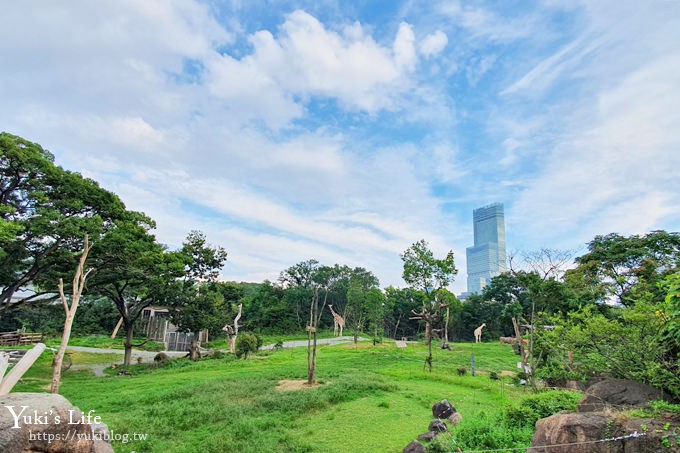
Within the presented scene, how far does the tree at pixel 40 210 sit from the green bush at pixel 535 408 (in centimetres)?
1491

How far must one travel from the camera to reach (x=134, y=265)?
17.3m

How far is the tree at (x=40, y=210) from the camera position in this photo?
43.7 feet

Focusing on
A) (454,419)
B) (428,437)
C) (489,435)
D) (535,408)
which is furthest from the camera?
(454,419)

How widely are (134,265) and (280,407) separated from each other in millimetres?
11325

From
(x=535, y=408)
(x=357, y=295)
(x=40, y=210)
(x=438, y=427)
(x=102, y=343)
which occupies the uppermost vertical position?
(x=40, y=210)

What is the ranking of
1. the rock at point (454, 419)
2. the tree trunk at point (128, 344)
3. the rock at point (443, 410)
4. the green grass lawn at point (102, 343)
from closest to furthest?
the rock at point (454, 419)
the rock at point (443, 410)
the tree trunk at point (128, 344)
the green grass lawn at point (102, 343)

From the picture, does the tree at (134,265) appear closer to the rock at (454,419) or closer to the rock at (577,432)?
the rock at (454,419)

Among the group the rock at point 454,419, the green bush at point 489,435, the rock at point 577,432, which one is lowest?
the rock at point 454,419

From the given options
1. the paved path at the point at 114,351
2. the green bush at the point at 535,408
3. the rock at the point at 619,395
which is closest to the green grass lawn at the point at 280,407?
the green bush at the point at 535,408

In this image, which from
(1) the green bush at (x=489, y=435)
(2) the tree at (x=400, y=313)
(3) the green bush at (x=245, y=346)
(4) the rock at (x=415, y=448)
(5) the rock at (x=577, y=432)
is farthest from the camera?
(2) the tree at (x=400, y=313)

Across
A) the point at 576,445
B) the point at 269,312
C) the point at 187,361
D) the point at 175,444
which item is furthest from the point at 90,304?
the point at 576,445

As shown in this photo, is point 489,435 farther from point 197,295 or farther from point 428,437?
point 197,295

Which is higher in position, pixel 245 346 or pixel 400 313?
pixel 400 313

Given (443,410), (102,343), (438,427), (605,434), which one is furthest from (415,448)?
(102,343)
